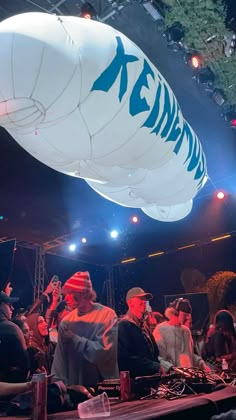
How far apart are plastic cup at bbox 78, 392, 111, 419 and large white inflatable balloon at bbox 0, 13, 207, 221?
103cm

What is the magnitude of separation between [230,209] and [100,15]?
153 inches

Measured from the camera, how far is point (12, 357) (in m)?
1.79

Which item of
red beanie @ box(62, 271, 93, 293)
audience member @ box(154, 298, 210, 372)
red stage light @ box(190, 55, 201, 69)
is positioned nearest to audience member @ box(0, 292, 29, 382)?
red beanie @ box(62, 271, 93, 293)

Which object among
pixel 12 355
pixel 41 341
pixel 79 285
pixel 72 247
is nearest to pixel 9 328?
pixel 12 355

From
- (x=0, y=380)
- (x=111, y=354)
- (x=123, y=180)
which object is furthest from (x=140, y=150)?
(x=111, y=354)

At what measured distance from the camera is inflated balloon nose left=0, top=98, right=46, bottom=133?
1280 millimetres

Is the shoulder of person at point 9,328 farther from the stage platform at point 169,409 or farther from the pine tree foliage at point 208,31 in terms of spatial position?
the pine tree foliage at point 208,31

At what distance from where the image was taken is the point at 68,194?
5973mm

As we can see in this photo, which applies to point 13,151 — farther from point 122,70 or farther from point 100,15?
point 122,70

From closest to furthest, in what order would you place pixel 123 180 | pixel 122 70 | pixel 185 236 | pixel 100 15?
pixel 122 70, pixel 123 180, pixel 100 15, pixel 185 236

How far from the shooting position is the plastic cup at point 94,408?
1401 millimetres

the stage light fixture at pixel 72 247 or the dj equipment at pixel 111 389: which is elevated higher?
the stage light fixture at pixel 72 247

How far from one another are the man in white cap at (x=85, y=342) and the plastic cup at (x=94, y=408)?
0.84 metres

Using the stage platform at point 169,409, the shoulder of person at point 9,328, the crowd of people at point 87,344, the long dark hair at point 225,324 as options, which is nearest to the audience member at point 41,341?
the crowd of people at point 87,344
